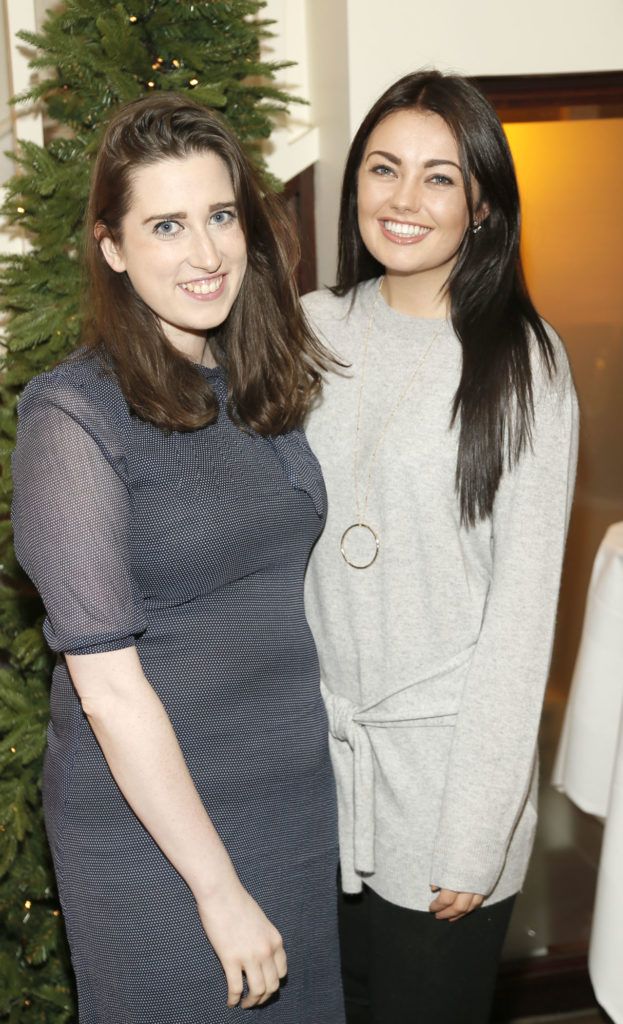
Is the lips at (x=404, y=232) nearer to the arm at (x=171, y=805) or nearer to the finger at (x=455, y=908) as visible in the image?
the arm at (x=171, y=805)

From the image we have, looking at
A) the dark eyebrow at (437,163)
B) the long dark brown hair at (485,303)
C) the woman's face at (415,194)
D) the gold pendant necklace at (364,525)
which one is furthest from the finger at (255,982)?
the dark eyebrow at (437,163)

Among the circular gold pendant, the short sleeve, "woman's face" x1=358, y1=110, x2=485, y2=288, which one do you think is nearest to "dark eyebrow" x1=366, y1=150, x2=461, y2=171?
"woman's face" x1=358, y1=110, x2=485, y2=288

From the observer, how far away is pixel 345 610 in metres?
1.82

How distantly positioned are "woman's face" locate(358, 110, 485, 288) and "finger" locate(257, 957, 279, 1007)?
40.8 inches

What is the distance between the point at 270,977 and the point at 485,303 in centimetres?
105

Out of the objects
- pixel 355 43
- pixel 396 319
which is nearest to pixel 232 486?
pixel 396 319

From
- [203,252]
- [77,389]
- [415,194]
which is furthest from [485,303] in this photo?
[77,389]

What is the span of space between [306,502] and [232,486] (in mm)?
154

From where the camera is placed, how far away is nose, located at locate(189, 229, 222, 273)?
1540 millimetres

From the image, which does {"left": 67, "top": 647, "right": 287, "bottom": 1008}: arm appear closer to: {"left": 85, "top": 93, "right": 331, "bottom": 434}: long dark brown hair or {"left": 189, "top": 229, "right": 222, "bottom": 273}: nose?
{"left": 85, "top": 93, "right": 331, "bottom": 434}: long dark brown hair

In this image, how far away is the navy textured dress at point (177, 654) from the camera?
4.74 ft

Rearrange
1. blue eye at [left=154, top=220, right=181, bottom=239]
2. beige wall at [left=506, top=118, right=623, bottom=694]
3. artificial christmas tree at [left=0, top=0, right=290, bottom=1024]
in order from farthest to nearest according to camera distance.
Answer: beige wall at [left=506, top=118, right=623, bottom=694], artificial christmas tree at [left=0, top=0, right=290, bottom=1024], blue eye at [left=154, top=220, right=181, bottom=239]

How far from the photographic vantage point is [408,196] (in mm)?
1745

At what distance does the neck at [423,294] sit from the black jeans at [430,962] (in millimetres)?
953
